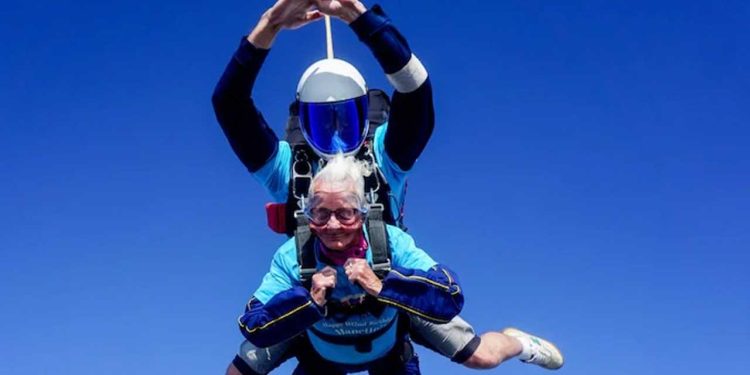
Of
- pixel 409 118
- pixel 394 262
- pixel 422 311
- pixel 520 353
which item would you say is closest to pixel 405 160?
pixel 409 118

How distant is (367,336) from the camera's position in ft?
19.7

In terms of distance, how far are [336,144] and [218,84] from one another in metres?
0.86

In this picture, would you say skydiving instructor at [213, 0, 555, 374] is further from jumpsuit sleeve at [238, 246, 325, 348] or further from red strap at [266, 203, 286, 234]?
jumpsuit sleeve at [238, 246, 325, 348]

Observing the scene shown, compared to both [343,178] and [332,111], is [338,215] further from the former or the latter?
[332,111]

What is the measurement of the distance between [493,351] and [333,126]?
2.52 m

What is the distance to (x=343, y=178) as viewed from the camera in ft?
18.0

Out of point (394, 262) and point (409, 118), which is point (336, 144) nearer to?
point (409, 118)

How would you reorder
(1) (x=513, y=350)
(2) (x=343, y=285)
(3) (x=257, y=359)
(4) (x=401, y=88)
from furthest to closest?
(1) (x=513, y=350), (3) (x=257, y=359), (4) (x=401, y=88), (2) (x=343, y=285)

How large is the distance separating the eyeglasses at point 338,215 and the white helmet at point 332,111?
654 millimetres

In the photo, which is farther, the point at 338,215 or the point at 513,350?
the point at 513,350

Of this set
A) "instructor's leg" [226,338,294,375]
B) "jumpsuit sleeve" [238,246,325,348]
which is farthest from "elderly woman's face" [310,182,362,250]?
"instructor's leg" [226,338,294,375]

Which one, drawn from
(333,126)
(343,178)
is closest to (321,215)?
(343,178)

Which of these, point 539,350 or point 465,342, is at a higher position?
point 539,350

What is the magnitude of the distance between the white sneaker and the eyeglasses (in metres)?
3.22
